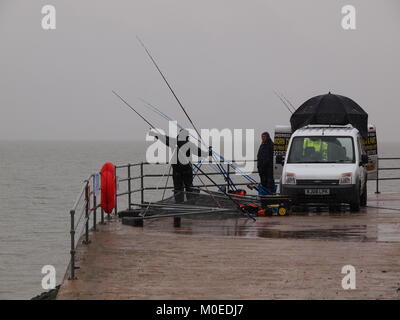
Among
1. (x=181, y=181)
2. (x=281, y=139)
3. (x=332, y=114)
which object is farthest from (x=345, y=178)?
(x=281, y=139)

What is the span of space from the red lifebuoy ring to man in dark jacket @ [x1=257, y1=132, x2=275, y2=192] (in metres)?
6.26

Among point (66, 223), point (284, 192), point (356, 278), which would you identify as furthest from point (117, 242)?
point (66, 223)

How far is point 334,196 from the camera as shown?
22641mm

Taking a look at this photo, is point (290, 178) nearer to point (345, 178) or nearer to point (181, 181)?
point (345, 178)

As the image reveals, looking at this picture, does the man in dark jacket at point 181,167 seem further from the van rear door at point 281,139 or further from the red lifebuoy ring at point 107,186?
the van rear door at point 281,139

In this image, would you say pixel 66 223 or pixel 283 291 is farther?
pixel 66 223

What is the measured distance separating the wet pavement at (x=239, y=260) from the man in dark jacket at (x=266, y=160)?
443cm

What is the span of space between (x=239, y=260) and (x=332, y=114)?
12.1 meters

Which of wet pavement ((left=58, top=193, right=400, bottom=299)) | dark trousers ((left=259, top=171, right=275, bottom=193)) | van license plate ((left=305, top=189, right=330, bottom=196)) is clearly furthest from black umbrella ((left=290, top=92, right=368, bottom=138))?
wet pavement ((left=58, top=193, right=400, bottom=299))

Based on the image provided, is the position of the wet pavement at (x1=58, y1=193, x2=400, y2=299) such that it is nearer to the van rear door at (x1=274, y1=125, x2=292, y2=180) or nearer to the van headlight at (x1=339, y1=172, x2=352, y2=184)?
the van headlight at (x1=339, y1=172, x2=352, y2=184)

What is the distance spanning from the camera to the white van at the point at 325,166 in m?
22.7

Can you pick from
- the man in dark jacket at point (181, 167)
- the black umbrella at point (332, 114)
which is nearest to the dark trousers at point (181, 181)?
the man in dark jacket at point (181, 167)
